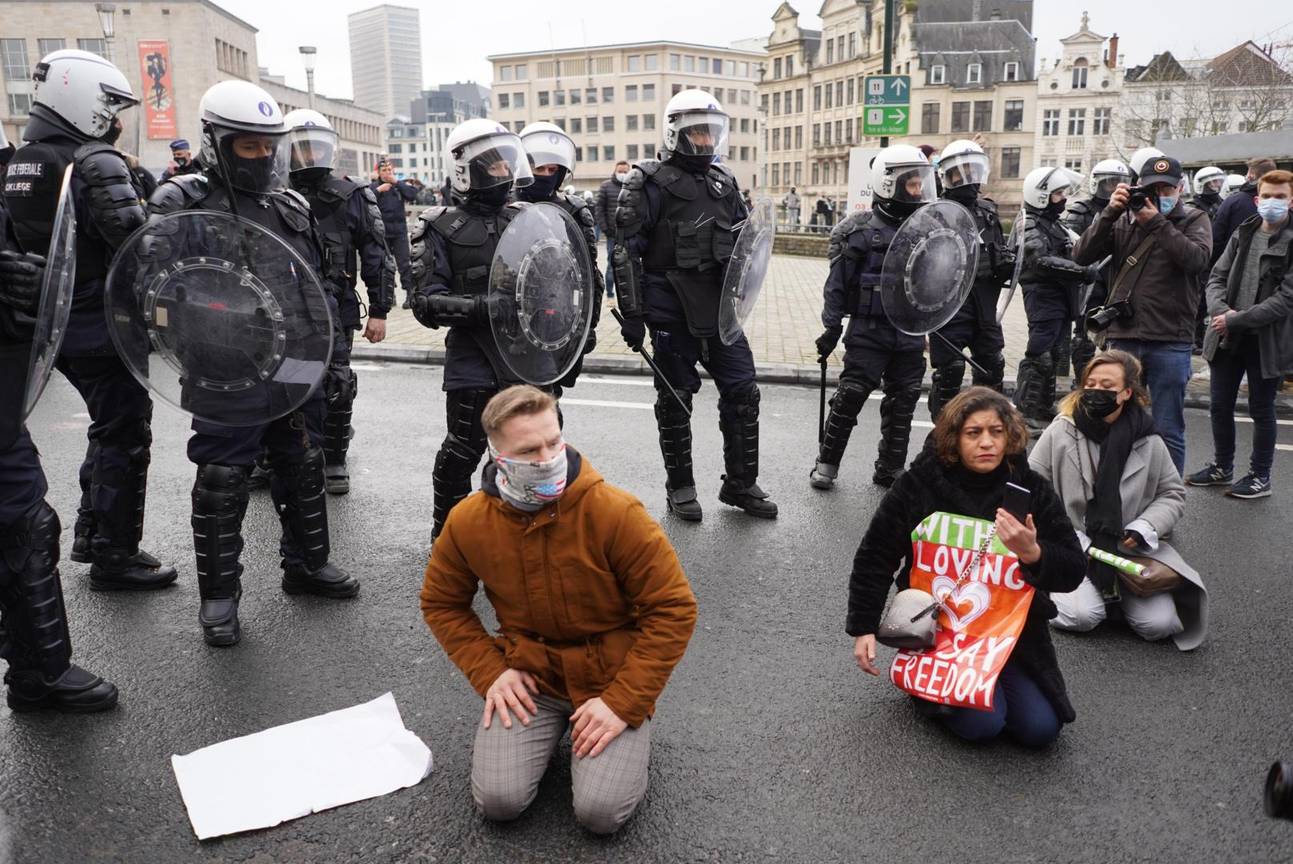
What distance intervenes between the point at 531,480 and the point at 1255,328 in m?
4.66

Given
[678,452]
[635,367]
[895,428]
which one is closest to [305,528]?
[678,452]

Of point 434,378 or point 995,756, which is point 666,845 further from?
point 434,378

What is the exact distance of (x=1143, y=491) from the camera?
398cm

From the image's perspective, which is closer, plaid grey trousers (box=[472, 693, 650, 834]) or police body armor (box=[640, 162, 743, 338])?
plaid grey trousers (box=[472, 693, 650, 834])

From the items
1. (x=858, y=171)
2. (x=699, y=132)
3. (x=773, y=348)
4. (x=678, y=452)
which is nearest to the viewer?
(x=699, y=132)

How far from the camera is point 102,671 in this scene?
360cm

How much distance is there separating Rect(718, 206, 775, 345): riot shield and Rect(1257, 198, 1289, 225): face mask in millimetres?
2692

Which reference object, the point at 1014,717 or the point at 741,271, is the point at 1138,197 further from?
the point at 1014,717

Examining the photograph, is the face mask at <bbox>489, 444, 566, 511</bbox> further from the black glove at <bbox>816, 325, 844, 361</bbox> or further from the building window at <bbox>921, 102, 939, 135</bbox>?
the building window at <bbox>921, 102, 939, 135</bbox>

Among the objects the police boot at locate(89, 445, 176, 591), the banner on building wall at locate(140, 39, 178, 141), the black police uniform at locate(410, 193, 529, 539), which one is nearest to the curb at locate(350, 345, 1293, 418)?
the black police uniform at locate(410, 193, 529, 539)

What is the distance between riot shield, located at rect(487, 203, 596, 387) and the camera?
13.9 ft

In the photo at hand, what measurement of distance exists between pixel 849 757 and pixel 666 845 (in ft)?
2.28

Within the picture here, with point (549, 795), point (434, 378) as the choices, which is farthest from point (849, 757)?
point (434, 378)

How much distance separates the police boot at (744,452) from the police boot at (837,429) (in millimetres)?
611
